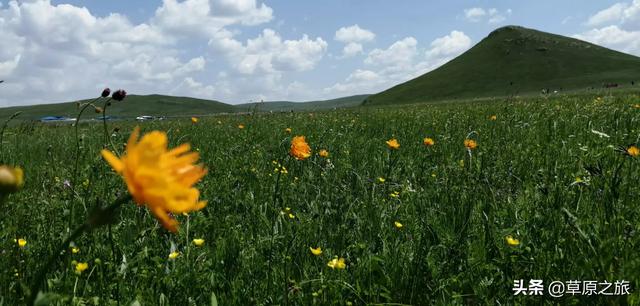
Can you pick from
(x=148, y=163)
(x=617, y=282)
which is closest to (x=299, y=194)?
(x=617, y=282)

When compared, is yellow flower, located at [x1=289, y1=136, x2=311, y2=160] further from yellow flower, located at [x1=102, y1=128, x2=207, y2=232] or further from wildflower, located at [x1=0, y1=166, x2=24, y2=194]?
wildflower, located at [x1=0, y1=166, x2=24, y2=194]

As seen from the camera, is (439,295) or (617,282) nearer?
(617,282)

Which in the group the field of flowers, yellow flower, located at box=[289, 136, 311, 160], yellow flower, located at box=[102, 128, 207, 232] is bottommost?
the field of flowers

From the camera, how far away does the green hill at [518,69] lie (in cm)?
8625

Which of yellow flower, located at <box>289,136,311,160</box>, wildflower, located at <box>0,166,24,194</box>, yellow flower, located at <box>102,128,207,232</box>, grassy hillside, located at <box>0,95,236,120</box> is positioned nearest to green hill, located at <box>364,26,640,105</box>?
yellow flower, located at <box>289,136,311,160</box>

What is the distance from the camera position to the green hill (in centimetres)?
8625

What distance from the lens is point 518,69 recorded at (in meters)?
101

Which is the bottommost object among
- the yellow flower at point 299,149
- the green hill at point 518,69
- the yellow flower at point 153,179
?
the yellow flower at point 299,149

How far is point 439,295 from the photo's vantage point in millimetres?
2346

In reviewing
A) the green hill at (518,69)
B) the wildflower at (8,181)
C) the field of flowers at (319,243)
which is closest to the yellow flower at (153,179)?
the field of flowers at (319,243)

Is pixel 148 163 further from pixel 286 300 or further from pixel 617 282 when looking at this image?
pixel 617 282

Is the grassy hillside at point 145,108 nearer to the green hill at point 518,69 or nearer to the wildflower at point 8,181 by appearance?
the green hill at point 518,69

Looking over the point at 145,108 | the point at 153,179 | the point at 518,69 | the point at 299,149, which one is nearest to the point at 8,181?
the point at 153,179

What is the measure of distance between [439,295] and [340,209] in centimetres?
143
